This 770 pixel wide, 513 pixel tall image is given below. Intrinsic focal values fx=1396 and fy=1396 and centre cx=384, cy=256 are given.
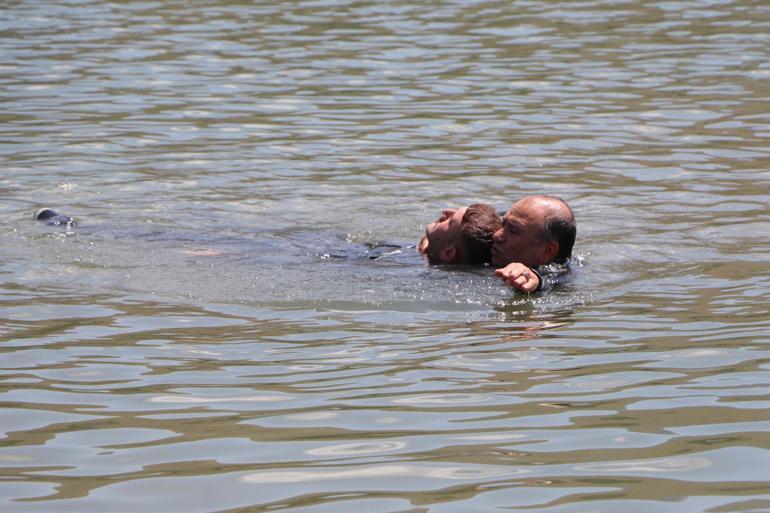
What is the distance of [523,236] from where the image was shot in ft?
30.4

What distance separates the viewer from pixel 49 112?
15219 mm

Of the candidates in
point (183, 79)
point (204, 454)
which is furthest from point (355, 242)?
point (183, 79)

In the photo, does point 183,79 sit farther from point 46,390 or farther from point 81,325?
point 46,390

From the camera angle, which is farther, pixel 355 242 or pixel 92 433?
pixel 355 242

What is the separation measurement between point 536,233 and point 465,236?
523mm

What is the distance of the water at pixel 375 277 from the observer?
5.39 m

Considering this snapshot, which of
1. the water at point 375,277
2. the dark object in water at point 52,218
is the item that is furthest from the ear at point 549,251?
the dark object in water at point 52,218

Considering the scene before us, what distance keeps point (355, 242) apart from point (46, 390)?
14.1 feet

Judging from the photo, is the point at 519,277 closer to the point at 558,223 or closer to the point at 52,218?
the point at 558,223

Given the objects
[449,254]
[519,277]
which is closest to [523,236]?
[449,254]

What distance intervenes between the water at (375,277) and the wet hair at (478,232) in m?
0.31

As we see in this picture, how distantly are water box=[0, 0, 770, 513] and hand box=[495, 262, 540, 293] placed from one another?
0.39 ft

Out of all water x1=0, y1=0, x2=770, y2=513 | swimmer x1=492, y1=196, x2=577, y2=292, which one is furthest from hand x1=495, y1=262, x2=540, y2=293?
swimmer x1=492, y1=196, x2=577, y2=292

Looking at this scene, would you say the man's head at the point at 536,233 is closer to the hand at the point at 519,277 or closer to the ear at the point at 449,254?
the ear at the point at 449,254
